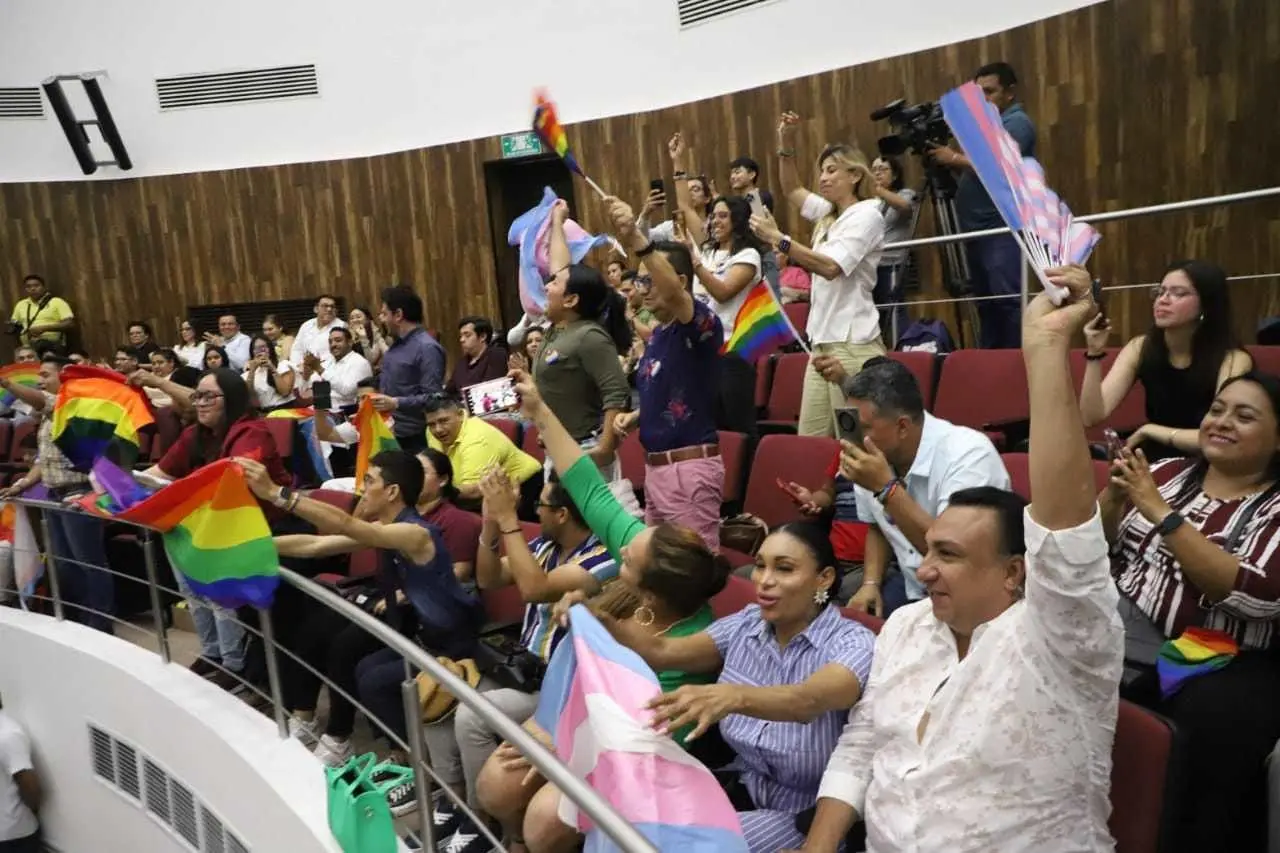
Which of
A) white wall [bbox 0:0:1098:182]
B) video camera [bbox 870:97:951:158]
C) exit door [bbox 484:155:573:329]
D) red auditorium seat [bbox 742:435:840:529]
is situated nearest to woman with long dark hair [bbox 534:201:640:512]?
red auditorium seat [bbox 742:435:840:529]

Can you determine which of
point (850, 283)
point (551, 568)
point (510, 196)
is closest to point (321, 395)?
point (551, 568)

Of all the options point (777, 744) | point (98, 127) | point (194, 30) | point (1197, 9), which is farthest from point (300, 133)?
point (777, 744)

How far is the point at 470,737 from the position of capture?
2197 mm

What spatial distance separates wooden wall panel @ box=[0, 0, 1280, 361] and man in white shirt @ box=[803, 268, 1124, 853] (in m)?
3.54

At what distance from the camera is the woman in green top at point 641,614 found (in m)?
1.81

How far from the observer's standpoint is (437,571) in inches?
98.9

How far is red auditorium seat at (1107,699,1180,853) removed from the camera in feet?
4.19

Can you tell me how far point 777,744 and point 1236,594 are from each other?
738 millimetres

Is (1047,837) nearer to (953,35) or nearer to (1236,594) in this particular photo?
(1236,594)

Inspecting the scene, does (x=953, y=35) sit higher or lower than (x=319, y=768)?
higher

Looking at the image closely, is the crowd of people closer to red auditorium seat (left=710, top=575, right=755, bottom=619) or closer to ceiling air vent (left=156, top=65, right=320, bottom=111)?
red auditorium seat (left=710, top=575, right=755, bottom=619)

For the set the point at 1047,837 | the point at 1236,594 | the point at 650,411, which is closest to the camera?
the point at 1047,837

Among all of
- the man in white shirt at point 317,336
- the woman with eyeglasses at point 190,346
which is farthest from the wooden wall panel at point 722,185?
the man in white shirt at point 317,336

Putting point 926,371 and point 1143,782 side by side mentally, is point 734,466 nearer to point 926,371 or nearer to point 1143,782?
point 926,371
